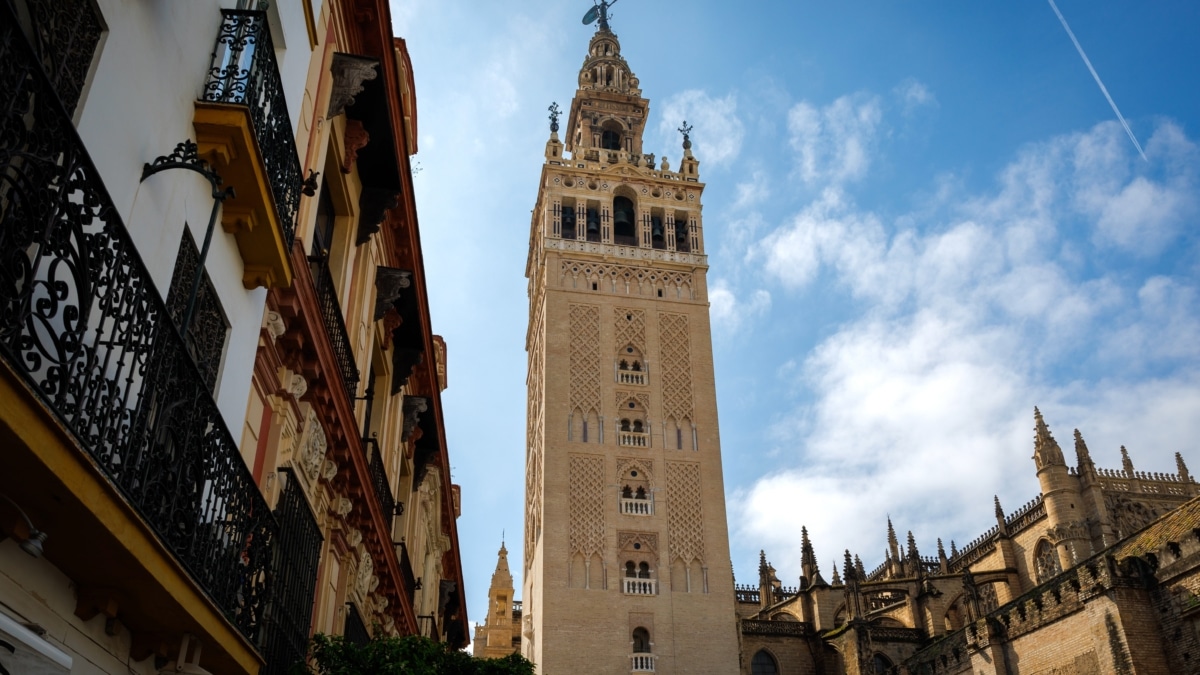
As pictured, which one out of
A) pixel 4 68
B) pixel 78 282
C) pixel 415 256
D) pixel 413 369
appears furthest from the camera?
pixel 413 369

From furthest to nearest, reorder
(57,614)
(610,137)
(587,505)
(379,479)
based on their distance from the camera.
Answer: (610,137) < (587,505) < (379,479) < (57,614)

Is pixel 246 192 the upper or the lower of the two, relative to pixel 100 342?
upper

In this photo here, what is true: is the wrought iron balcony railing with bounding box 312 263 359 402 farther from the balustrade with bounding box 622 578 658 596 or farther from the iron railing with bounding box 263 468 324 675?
the balustrade with bounding box 622 578 658 596

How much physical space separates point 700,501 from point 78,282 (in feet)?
108

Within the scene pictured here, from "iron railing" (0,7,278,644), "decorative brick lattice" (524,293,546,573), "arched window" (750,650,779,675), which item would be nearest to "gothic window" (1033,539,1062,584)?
"arched window" (750,650,779,675)

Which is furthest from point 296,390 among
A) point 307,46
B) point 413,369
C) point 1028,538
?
point 1028,538

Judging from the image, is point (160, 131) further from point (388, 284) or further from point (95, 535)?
point (388, 284)

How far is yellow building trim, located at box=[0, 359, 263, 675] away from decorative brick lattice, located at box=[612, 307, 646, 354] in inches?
1320

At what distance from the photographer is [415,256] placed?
1296cm

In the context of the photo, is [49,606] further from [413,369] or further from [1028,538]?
[1028,538]

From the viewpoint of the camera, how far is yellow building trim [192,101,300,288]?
17.5ft

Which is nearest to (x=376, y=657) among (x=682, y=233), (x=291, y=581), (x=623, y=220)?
(x=291, y=581)

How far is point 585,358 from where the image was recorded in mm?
37844

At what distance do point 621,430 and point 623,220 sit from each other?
32.4 feet
